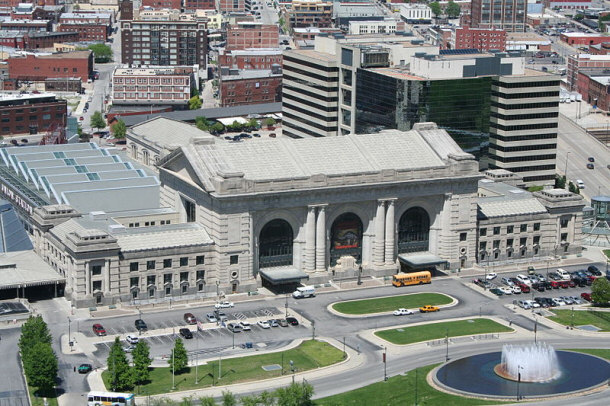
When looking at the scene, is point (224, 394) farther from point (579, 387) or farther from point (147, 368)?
point (579, 387)

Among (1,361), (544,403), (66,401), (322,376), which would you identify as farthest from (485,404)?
(1,361)

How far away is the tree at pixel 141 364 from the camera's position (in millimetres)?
185637

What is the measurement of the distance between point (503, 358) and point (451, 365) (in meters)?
7.45

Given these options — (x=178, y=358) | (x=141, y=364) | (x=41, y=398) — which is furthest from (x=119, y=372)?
(x=41, y=398)

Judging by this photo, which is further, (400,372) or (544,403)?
(400,372)

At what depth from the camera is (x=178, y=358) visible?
191 m

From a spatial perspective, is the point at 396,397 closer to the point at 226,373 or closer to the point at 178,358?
the point at 226,373

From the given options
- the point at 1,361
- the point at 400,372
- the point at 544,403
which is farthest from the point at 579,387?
the point at 1,361

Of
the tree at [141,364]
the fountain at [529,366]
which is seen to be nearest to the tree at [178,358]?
the tree at [141,364]

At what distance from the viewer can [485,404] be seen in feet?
596

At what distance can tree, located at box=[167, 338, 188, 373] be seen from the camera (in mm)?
190875

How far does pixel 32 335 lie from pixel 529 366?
69.6 metres

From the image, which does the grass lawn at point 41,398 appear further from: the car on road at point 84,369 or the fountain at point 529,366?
the fountain at point 529,366

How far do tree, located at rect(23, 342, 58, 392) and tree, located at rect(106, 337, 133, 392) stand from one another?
7837 millimetres
